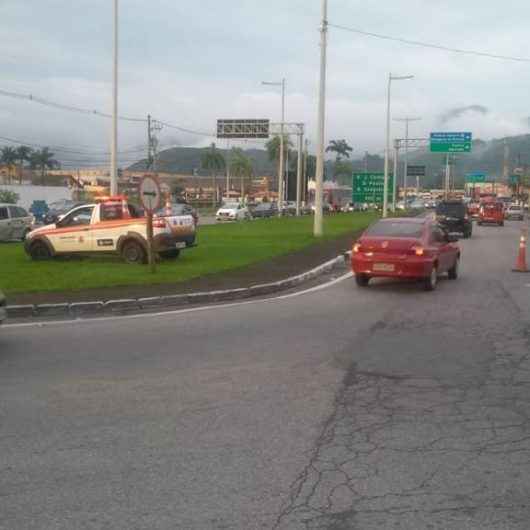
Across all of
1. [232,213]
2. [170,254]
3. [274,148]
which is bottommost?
[170,254]

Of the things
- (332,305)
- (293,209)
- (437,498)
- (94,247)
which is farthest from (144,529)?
(293,209)

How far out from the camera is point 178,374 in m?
7.66

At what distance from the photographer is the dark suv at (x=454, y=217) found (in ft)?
122

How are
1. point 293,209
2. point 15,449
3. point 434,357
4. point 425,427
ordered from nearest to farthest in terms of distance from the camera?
point 15,449
point 425,427
point 434,357
point 293,209

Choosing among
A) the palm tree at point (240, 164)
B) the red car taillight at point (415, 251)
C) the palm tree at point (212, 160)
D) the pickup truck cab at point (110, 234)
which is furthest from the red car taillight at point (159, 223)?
the palm tree at point (240, 164)

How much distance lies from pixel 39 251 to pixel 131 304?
317 inches

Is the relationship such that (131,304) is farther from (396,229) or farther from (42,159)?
(42,159)

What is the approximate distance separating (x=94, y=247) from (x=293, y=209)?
60.0 m

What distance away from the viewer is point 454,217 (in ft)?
124

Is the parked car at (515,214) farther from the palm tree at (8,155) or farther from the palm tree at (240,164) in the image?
the palm tree at (8,155)

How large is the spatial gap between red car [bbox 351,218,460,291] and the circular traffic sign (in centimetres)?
413

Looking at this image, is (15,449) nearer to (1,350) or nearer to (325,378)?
(325,378)

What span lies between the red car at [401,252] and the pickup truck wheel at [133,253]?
231 inches

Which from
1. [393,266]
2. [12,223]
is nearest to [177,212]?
[12,223]
